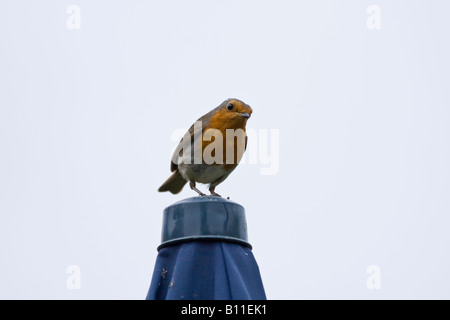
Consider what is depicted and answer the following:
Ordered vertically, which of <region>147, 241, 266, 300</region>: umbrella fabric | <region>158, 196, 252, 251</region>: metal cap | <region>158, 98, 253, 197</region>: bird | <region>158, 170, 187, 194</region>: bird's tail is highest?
<region>158, 98, 253, 197</region>: bird

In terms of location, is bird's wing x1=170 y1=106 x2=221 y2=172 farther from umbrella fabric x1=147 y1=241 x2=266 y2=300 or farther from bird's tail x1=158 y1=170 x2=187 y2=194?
umbrella fabric x1=147 y1=241 x2=266 y2=300

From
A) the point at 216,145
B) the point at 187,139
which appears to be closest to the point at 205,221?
the point at 216,145

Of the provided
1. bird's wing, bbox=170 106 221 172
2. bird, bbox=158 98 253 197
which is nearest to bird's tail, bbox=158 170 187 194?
bird's wing, bbox=170 106 221 172

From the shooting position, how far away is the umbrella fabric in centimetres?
407

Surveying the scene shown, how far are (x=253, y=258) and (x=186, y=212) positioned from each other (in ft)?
1.44

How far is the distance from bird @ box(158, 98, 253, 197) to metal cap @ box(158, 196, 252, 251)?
187 cm

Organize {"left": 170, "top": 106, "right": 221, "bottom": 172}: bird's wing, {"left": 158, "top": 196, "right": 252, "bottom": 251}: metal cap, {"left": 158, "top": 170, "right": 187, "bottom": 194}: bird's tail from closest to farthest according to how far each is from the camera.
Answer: {"left": 158, "top": 196, "right": 252, "bottom": 251}: metal cap
{"left": 170, "top": 106, "right": 221, "bottom": 172}: bird's wing
{"left": 158, "top": 170, "right": 187, "bottom": 194}: bird's tail

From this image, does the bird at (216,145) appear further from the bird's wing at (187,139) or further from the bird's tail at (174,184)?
the bird's tail at (174,184)

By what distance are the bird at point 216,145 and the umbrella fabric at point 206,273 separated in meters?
1.97

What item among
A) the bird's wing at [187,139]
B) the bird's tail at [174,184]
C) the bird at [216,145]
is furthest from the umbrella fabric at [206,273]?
the bird's tail at [174,184]
